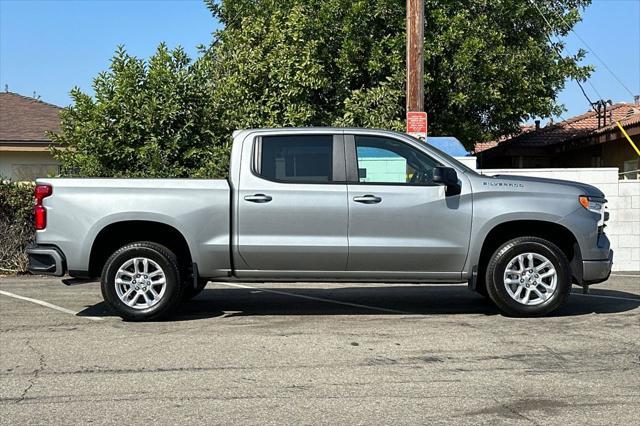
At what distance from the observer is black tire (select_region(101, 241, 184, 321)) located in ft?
25.1

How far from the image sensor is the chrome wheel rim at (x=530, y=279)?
7.66 meters

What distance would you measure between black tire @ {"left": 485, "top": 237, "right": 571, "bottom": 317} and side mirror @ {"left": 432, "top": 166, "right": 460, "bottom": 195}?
808 millimetres

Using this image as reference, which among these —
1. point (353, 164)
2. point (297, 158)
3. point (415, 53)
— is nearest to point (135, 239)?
point (297, 158)

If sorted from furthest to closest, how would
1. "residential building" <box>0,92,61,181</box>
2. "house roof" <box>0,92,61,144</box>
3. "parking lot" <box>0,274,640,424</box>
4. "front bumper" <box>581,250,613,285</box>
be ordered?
"house roof" <box>0,92,61,144</box>
"residential building" <box>0,92,61,181</box>
"front bumper" <box>581,250,613,285</box>
"parking lot" <box>0,274,640,424</box>

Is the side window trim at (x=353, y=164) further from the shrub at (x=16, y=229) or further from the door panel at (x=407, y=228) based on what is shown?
the shrub at (x=16, y=229)

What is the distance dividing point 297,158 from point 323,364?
2.55 meters

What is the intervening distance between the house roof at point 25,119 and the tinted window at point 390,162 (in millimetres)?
12098

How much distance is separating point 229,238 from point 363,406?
3.10 m

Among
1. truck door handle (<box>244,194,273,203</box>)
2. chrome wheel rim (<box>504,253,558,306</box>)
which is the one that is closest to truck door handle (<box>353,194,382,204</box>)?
truck door handle (<box>244,194,273,203</box>)

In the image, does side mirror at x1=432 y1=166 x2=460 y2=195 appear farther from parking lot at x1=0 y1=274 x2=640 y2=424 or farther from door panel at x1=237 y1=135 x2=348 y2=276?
parking lot at x1=0 y1=274 x2=640 y2=424

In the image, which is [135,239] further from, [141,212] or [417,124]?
[417,124]

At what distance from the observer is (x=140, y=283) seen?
771cm

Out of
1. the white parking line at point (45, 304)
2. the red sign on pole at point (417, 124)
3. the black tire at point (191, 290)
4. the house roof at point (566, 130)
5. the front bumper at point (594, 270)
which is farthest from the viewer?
the house roof at point (566, 130)

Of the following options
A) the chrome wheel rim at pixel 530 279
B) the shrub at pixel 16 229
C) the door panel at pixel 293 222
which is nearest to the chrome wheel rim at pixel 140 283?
the door panel at pixel 293 222
